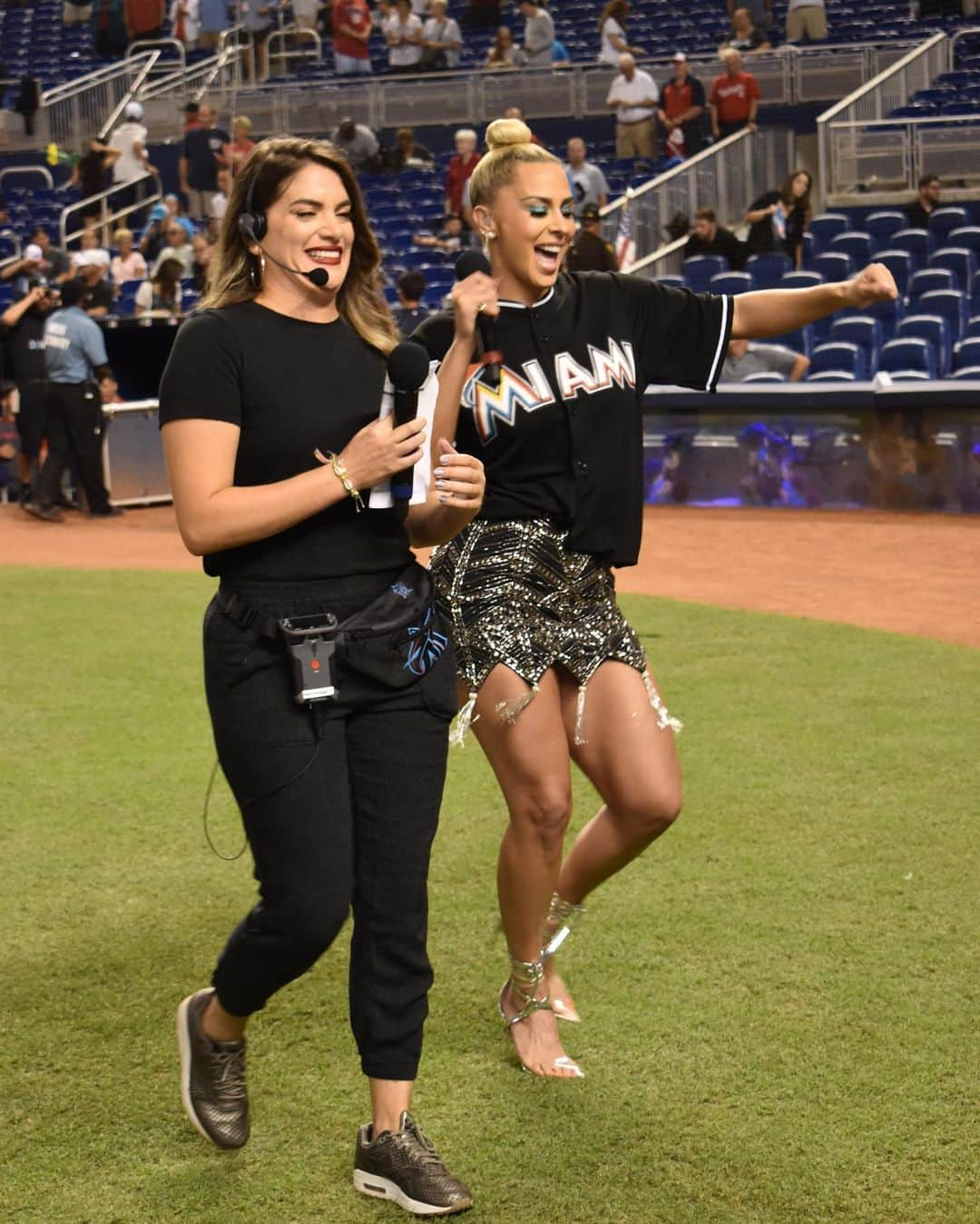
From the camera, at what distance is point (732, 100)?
1995 centimetres

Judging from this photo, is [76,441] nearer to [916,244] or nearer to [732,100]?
[916,244]

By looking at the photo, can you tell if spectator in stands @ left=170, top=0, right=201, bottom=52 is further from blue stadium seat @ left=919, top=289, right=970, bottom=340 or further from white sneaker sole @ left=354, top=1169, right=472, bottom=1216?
white sneaker sole @ left=354, top=1169, right=472, bottom=1216

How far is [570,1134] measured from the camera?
3.55m

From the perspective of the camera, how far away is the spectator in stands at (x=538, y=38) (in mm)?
23547

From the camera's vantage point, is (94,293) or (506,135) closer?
(506,135)

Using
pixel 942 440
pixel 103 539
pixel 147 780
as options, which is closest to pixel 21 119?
pixel 103 539

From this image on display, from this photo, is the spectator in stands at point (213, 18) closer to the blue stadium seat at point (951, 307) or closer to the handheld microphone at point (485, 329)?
the blue stadium seat at point (951, 307)

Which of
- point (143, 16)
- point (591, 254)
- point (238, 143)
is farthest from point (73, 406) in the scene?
point (143, 16)

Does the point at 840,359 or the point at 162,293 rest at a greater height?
the point at 162,293

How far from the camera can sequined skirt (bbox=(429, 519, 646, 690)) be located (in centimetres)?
386

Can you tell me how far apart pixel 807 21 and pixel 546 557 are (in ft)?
67.3

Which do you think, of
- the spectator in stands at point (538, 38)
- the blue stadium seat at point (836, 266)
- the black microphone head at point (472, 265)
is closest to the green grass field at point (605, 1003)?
the black microphone head at point (472, 265)

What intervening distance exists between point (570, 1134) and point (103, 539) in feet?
35.8

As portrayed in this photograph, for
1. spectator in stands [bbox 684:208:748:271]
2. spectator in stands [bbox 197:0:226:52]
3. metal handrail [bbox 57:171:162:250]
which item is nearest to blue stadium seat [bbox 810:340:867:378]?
spectator in stands [bbox 684:208:748:271]
